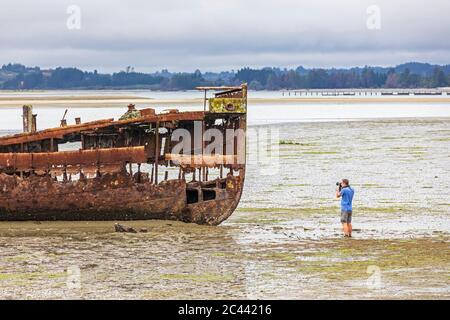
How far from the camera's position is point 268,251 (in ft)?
53.9

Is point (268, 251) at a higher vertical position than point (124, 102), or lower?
higher

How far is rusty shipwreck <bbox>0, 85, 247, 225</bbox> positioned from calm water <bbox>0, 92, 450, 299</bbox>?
1.03 ft

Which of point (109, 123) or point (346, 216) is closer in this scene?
point (346, 216)

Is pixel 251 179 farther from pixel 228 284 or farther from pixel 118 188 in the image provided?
pixel 228 284

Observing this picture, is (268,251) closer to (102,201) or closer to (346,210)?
(346,210)

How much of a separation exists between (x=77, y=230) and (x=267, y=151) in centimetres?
1942

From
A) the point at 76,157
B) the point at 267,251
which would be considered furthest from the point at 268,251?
the point at 76,157

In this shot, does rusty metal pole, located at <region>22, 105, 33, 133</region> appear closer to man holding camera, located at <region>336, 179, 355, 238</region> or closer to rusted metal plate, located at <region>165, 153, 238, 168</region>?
rusted metal plate, located at <region>165, 153, 238, 168</region>

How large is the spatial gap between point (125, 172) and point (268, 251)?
147 inches

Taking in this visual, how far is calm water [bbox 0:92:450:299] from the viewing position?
1361 cm

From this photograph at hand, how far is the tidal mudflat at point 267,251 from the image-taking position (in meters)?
13.6

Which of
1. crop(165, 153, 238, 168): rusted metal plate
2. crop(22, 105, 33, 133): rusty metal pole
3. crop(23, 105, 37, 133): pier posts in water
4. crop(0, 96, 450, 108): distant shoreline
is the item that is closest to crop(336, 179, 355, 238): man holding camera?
crop(165, 153, 238, 168): rusted metal plate

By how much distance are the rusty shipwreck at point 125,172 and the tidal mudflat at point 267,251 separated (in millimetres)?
295
